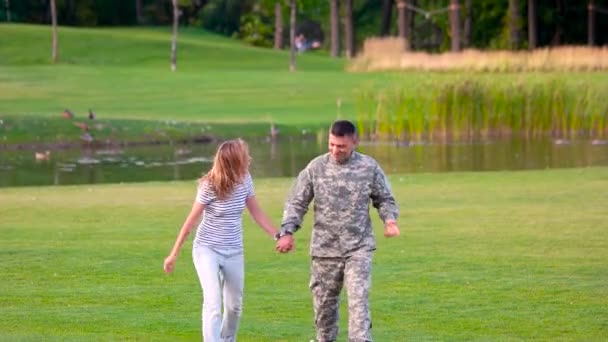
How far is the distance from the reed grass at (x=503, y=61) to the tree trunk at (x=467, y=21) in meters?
17.9

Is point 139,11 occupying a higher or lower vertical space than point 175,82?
higher

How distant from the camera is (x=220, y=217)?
32.6 feet

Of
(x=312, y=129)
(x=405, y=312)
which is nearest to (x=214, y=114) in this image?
(x=312, y=129)

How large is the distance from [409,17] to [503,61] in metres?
26.2

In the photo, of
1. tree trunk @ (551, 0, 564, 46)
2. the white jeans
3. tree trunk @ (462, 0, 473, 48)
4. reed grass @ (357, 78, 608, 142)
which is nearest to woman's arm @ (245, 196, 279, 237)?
the white jeans

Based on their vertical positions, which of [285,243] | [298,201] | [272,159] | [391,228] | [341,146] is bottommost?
[272,159]

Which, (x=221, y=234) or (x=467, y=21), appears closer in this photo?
(x=221, y=234)

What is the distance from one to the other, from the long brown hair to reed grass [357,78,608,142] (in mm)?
25859

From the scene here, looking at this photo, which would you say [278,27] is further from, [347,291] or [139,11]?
[347,291]

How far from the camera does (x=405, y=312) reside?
40.1 feet

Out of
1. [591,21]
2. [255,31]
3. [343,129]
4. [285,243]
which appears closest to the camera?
[343,129]

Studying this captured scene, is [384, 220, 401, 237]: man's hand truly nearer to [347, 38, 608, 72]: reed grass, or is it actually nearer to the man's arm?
the man's arm

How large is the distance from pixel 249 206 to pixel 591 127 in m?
26.9

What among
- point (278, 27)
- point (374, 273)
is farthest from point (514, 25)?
point (374, 273)
